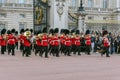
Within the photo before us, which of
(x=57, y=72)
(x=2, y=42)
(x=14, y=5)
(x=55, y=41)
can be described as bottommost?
(x=57, y=72)

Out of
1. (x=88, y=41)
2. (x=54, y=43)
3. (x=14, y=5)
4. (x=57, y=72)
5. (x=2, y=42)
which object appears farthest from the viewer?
(x=14, y=5)

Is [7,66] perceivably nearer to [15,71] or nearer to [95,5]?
[15,71]

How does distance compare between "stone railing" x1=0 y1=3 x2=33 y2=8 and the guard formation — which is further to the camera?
"stone railing" x1=0 y1=3 x2=33 y2=8

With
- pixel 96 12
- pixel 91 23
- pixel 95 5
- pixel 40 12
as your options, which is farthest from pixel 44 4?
pixel 95 5

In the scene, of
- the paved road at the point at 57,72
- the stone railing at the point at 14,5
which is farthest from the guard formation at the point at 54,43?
the stone railing at the point at 14,5

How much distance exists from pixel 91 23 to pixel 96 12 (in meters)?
6.67

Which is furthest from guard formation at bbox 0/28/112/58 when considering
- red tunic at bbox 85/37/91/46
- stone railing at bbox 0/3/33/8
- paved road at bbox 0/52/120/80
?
stone railing at bbox 0/3/33/8

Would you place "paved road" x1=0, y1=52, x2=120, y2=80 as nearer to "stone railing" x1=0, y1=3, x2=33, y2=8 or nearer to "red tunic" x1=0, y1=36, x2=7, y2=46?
"red tunic" x1=0, y1=36, x2=7, y2=46

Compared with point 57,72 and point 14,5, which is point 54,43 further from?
point 14,5

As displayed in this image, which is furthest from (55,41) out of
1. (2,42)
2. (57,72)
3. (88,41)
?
(57,72)

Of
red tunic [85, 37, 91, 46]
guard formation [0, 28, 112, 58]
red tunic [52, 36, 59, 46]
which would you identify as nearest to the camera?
guard formation [0, 28, 112, 58]

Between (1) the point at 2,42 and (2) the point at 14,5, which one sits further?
(2) the point at 14,5

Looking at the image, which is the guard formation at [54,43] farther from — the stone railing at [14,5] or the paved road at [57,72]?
the stone railing at [14,5]

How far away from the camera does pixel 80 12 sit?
30703mm
